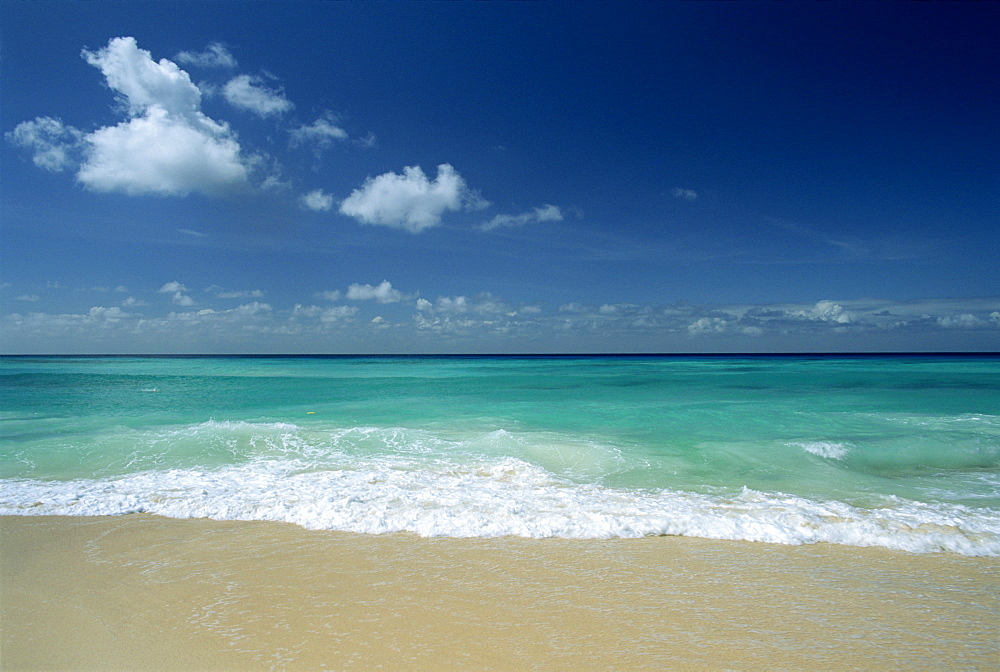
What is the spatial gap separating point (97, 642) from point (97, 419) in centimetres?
1467

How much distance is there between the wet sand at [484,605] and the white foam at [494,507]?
320 mm

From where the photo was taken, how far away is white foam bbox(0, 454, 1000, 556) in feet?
18.3

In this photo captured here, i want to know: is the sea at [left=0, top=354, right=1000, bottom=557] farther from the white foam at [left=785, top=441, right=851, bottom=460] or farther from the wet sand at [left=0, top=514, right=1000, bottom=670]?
the wet sand at [left=0, top=514, right=1000, bottom=670]

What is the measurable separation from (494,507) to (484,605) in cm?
253

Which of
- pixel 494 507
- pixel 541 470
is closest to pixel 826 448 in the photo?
pixel 541 470

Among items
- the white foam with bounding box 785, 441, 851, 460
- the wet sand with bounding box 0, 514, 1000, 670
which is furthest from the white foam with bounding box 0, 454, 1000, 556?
the white foam with bounding box 785, 441, 851, 460

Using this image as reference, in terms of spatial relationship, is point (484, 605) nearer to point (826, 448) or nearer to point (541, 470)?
point (541, 470)

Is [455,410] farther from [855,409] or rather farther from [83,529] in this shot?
[855,409]

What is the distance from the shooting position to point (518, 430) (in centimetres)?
1326

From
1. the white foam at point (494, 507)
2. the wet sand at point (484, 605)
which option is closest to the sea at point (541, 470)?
the white foam at point (494, 507)

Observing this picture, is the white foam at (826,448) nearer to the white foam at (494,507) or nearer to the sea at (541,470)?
the sea at (541,470)

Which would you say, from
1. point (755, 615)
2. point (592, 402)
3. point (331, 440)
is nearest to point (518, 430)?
point (331, 440)

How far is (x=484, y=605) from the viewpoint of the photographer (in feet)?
13.0

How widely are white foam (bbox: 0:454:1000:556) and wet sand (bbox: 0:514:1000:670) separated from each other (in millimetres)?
320
